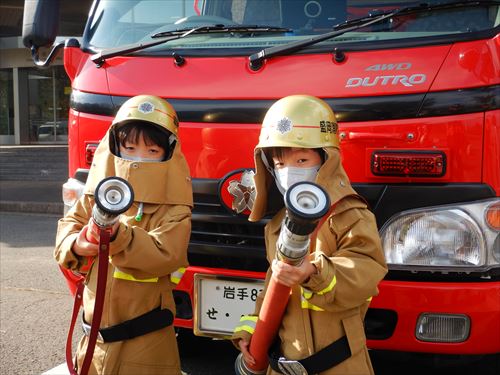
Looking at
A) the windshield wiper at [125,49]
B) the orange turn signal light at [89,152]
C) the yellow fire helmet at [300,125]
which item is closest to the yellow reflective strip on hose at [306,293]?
the yellow fire helmet at [300,125]

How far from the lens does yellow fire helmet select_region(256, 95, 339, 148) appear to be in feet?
6.66

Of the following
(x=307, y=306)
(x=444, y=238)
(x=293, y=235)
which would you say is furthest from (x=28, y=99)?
(x=293, y=235)

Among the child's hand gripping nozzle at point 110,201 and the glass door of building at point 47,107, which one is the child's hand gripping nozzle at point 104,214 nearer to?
the child's hand gripping nozzle at point 110,201

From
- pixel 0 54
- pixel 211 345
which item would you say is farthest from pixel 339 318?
pixel 0 54

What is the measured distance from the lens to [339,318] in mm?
2004

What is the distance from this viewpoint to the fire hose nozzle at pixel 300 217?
156 cm

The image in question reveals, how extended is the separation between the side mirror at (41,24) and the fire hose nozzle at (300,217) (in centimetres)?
243

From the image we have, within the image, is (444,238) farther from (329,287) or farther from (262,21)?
(262,21)

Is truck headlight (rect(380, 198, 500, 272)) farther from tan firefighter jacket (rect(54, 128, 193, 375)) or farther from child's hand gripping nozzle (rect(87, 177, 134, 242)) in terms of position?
child's hand gripping nozzle (rect(87, 177, 134, 242))

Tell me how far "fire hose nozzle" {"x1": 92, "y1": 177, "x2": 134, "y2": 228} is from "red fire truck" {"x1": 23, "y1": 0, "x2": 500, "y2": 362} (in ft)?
2.61

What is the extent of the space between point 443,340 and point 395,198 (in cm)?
61

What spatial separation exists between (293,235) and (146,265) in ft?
2.50

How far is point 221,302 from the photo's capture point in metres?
2.73

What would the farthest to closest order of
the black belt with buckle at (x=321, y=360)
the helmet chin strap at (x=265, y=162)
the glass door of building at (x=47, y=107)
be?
the glass door of building at (x=47, y=107), the helmet chin strap at (x=265, y=162), the black belt with buckle at (x=321, y=360)
